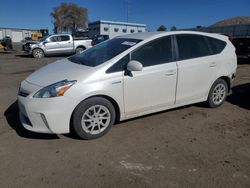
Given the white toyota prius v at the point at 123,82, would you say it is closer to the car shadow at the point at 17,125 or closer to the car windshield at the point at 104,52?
the car windshield at the point at 104,52

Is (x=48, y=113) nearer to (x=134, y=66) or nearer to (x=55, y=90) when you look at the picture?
(x=55, y=90)

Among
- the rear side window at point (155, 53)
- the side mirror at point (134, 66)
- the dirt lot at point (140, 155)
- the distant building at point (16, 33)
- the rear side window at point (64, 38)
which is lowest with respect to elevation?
the dirt lot at point (140, 155)

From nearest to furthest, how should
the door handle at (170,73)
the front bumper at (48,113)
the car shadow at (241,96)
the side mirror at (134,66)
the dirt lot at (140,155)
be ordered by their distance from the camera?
1. the dirt lot at (140,155)
2. the front bumper at (48,113)
3. the side mirror at (134,66)
4. the door handle at (170,73)
5. the car shadow at (241,96)

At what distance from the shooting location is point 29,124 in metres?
3.77

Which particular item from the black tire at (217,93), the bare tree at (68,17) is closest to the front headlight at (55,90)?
the black tire at (217,93)

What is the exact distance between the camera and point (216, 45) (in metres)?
5.17

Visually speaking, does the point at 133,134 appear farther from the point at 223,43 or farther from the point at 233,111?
the point at 223,43

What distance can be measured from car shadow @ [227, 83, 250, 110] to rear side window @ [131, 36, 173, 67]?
2.39 metres

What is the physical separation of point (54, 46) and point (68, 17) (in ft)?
208

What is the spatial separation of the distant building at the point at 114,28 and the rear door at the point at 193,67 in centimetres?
6309

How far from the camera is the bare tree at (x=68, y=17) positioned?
7625 cm

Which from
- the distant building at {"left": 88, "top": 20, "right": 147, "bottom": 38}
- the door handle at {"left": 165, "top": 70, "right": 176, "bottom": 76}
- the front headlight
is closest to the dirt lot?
the front headlight

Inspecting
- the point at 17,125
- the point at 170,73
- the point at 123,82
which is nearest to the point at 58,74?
the point at 123,82

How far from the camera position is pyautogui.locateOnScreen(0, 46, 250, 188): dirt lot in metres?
2.91
